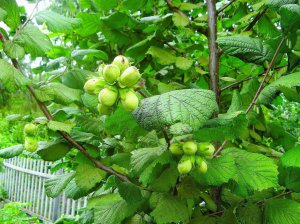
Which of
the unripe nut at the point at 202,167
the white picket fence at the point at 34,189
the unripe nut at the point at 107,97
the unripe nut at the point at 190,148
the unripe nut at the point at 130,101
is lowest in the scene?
the white picket fence at the point at 34,189

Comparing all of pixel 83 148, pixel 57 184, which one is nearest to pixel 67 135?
pixel 83 148

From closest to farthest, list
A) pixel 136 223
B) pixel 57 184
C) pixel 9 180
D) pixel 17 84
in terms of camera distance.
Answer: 1. pixel 17 84
2. pixel 136 223
3. pixel 57 184
4. pixel 9 180

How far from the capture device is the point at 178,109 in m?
0.80

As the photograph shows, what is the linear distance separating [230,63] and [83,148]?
978 mm

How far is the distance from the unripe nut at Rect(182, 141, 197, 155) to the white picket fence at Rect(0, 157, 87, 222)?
5.12 meters

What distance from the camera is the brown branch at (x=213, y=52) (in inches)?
55.3

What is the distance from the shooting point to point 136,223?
132 centimetres

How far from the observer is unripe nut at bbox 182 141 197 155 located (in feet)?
3.14

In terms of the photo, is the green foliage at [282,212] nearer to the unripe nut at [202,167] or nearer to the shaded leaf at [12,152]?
the unripe nut at [202,167]

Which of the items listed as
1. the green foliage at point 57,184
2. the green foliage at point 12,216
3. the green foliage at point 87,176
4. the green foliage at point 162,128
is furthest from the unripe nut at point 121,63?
the green foliage at point 12,216

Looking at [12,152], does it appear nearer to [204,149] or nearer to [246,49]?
[204,149]

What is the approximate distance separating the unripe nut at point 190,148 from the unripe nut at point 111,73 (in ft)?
0.86

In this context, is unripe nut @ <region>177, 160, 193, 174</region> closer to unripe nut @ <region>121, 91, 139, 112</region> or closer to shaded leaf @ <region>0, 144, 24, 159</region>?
unripe nut @ <region>121, 91, 139, 112</region>

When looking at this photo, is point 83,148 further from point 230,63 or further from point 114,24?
point 230,63
